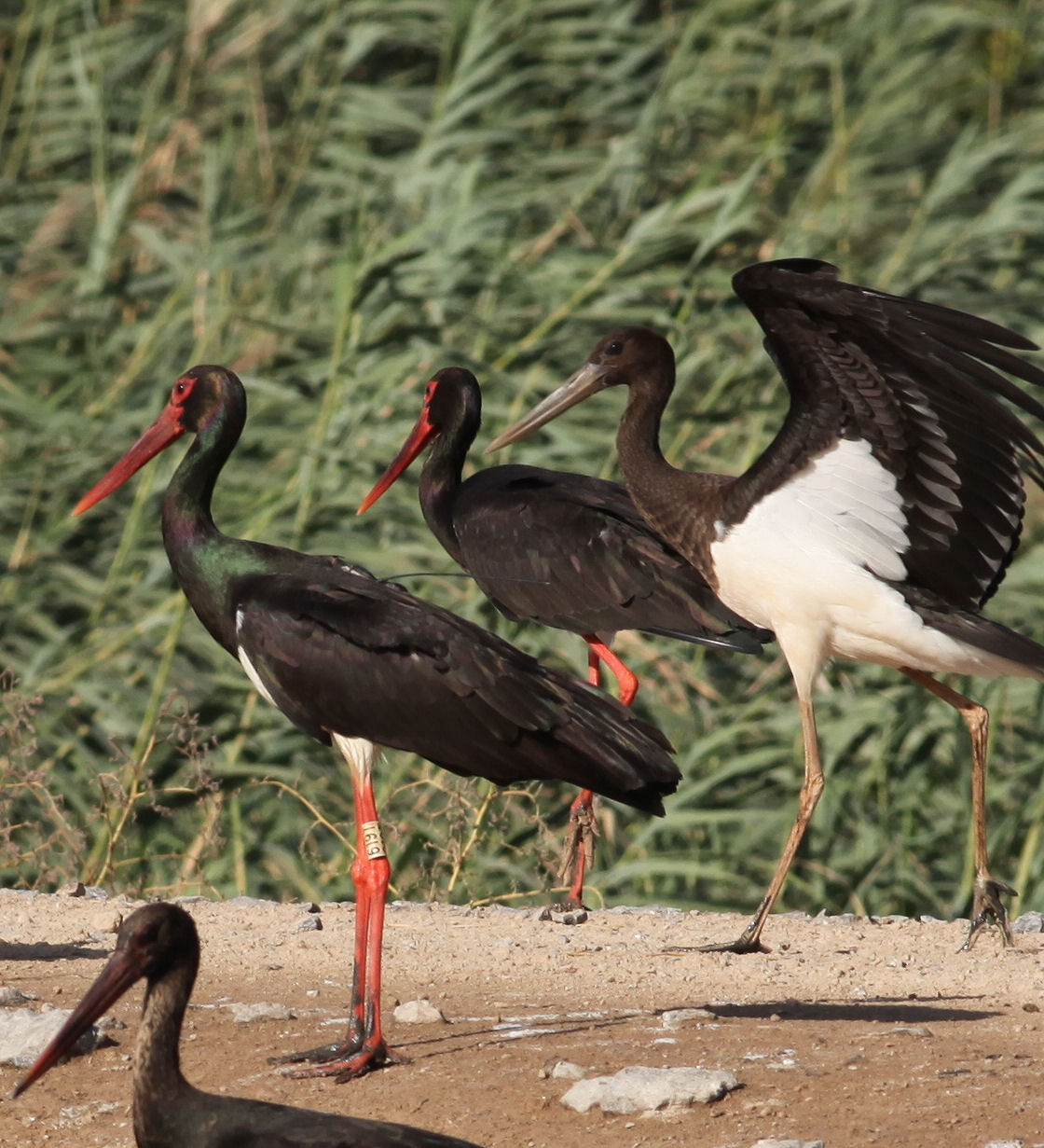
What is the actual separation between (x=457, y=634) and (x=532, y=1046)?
3.18 ft

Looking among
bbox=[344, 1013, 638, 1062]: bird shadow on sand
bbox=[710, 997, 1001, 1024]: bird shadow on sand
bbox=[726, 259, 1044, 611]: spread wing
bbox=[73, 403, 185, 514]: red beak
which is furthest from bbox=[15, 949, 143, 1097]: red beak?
bbox=[726, 259, 1044, 611]: spread wing

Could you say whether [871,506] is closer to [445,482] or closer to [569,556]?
[569,556]

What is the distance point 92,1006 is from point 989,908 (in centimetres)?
299

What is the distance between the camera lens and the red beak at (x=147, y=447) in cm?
582

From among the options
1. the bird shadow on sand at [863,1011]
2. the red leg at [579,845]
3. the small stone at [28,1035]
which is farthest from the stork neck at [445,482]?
the small stone at [28,1035]

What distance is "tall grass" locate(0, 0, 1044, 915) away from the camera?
7.24 m

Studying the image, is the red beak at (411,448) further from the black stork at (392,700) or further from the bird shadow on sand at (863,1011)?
the bird shadow on sand at (863,1011)

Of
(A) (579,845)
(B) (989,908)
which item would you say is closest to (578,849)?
(A) (579,845)

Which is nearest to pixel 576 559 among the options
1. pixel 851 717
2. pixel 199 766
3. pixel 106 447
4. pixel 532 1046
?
pixel 851 717

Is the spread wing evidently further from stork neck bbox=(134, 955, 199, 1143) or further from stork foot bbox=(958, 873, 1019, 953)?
stork neck bbox=(134, 955, 199, 1143)

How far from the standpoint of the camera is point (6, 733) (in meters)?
6.51

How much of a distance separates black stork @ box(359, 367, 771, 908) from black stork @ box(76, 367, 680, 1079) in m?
1.81

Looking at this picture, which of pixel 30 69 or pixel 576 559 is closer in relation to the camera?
pixel 576 559

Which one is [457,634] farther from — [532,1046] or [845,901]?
[845,901]
